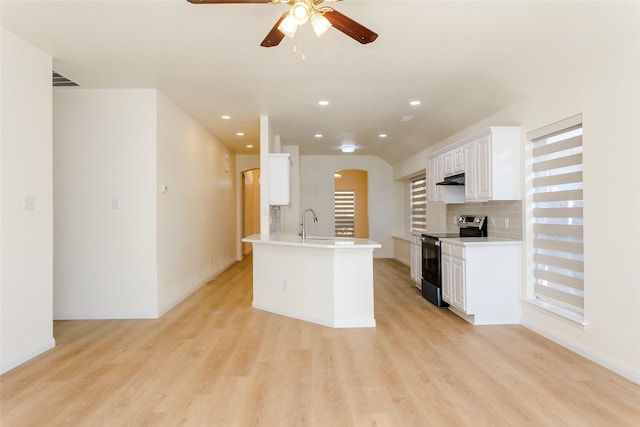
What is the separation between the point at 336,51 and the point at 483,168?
7.51 feet

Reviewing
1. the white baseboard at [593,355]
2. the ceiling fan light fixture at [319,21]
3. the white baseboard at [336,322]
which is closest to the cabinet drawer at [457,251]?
Result: the white baseboard at [593,355]

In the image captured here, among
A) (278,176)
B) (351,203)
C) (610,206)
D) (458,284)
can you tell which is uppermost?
(278,176)

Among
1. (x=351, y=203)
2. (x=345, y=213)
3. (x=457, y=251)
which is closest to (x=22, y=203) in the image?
(x=457, y=251)

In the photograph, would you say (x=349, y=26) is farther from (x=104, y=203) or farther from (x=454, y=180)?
(x=104, y=203)

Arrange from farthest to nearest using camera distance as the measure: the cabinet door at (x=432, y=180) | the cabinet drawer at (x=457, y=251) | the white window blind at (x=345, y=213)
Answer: the white window blind at (x=345, y=213) < the cabinet door at (x=432, y=180) < the cabinet drawer at (x=457, y=251)

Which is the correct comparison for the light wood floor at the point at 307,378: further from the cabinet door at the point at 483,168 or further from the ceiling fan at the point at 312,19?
the ceiling fan at the point at 312,19

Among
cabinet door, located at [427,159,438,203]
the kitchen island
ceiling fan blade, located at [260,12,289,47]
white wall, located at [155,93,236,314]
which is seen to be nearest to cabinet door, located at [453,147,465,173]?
cabinet door, located at [427,159,438,203]

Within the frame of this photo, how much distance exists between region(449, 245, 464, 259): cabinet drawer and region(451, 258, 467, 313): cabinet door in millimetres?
47

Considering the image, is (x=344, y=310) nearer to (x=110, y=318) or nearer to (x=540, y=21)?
Answer: (x=110, y=318)

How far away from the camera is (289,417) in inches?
90.0

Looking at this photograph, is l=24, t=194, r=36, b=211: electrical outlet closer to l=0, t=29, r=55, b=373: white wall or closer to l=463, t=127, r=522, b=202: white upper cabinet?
l=0, t=29, r=55, b=373: white wall

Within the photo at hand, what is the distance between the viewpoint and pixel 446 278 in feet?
15.6

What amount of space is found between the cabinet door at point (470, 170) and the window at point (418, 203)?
9.97 ft

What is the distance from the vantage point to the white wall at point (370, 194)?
9633 millimetres
